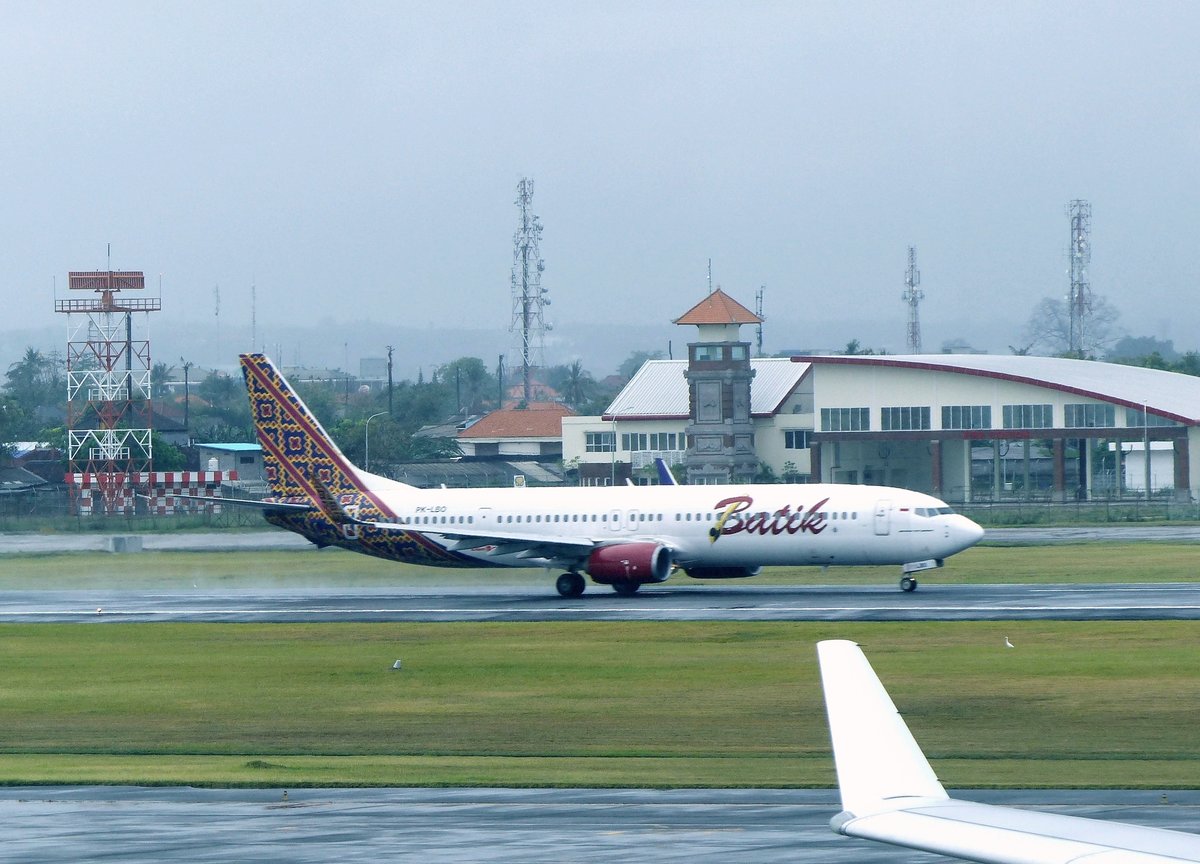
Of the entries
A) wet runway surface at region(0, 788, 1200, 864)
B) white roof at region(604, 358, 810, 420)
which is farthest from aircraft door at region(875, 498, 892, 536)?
white roof at region(604, 358, 810, 420)

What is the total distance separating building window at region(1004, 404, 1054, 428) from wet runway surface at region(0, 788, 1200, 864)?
104458 mm

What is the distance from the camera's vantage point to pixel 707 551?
50.8m

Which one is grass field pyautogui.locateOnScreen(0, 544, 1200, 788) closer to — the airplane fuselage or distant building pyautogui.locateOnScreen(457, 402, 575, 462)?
the airplane fuselage

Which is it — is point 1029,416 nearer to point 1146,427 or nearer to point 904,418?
point 904,418

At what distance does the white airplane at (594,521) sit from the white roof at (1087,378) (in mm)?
71864

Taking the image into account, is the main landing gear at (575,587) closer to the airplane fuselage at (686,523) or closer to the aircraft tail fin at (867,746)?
the airplane fuselage at (686,523)

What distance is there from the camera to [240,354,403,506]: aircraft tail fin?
55031mm

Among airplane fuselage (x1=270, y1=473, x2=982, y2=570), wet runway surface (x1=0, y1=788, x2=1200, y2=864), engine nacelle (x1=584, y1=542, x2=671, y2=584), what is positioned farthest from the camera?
engine nacelle (x1=584, y1=542, x2=671, y2=584)

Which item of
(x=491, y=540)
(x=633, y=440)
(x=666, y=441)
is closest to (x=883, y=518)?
(x=491, y=540)

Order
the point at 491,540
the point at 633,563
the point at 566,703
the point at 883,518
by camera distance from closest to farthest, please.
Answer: the point at 566,703 → the point at 883,518 → the point at 633,563 → the point at 491,540

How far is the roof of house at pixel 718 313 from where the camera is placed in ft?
445

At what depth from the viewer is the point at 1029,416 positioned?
4766 inches

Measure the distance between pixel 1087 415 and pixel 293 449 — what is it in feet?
257

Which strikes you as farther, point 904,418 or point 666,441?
point 666,441
